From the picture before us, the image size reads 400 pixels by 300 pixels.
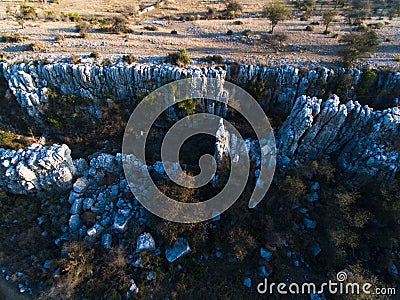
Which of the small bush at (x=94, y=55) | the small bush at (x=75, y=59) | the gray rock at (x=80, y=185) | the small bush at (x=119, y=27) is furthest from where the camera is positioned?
the small bush at (x=119, y=27)

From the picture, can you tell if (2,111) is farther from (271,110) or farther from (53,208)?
(271,110)

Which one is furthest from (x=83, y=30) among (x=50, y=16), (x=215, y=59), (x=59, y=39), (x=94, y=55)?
(x=215, y=59)

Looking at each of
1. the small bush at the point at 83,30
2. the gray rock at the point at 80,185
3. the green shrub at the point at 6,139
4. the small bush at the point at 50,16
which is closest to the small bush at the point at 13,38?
the small bush at the point at 83,30

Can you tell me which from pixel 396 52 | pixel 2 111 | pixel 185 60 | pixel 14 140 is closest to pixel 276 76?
pixel 185 60

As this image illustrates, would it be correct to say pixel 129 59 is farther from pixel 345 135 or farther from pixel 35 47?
pixel 345 135

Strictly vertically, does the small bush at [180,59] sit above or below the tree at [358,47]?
below

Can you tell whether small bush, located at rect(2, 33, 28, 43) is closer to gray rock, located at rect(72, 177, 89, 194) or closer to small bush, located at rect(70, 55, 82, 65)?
small bush, located at rect(70, 55, 82, 65)

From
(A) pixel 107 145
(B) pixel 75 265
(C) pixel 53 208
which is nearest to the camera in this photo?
(B) pixel 75 265

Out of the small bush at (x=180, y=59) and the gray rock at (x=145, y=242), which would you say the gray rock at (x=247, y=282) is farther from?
the small bush at (x=180, y=59)
